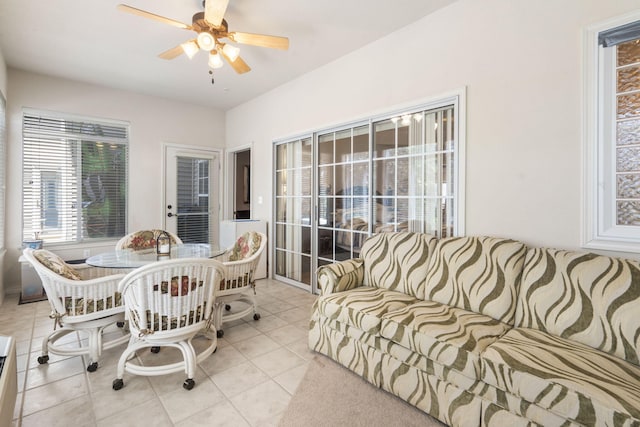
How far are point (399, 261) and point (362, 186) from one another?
1.17 metres

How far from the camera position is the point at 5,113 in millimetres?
3895

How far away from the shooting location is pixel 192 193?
5.57 m

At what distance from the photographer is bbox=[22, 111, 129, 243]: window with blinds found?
416 cm

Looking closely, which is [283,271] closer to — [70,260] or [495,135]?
[70,260]

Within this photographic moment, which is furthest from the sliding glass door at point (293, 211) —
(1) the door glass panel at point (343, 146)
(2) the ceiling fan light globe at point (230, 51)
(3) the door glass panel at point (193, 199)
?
(3) the door glass panel at point (193, 199)

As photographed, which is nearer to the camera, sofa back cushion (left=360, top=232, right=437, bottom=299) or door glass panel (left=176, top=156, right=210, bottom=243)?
sofa back cushion (left=360, top=232, right=437, bottom=299)

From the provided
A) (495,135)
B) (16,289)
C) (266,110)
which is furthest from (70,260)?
(495,135)

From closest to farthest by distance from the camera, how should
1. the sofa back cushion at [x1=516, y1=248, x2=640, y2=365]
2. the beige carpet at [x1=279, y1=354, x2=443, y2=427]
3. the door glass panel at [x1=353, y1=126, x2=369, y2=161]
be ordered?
the sofa back cushion at [x1=516, y1=248, x2=640, y2=365] → the beige carpet at [x1=279, y1=354, x2=443, y2=427] → the door glass panel at [x1=353, y1=126, x2=369, y2=161]

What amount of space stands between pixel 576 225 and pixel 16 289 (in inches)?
235

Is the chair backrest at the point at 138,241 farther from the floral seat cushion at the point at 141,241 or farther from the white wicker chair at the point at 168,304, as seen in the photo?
the white wicker chair at the point at 168,304

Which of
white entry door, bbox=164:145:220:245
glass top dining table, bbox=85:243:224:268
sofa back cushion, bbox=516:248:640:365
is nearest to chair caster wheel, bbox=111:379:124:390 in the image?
glass top dining table, bbox=85:243:224:268

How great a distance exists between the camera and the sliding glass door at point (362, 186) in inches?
111

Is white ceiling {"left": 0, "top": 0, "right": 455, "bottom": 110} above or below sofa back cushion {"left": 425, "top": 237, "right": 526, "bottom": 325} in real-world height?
above

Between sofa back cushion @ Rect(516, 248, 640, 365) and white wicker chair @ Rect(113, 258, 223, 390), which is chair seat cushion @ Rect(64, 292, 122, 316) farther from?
sofa back cushion @ Rect(516, 248, 640, 365)
